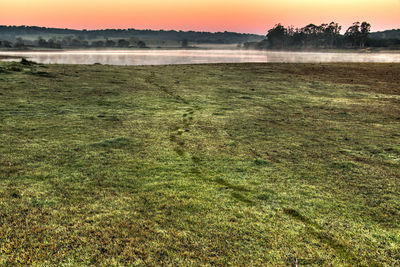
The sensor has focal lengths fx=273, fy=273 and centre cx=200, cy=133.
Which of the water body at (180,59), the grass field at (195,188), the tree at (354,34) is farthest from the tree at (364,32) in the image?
the grass field at (195,188)

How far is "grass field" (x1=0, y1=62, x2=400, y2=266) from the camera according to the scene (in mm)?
4066

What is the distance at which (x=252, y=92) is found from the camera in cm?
2058

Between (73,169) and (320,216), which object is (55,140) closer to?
(73,169)

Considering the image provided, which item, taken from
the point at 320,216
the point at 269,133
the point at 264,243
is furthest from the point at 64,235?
the point at 269,133

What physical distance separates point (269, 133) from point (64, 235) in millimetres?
7888

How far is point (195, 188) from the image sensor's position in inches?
232

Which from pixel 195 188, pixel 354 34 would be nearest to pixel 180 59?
pixel 195 188

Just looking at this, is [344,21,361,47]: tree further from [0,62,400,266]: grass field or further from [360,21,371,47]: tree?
[0,62,400,266]: grass field

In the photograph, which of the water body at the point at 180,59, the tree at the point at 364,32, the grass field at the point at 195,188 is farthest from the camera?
the tree at the point at 364,32

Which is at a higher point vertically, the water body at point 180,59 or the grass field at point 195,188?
the water body at point 180,59

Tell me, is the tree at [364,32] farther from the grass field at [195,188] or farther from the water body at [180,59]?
the grass field at [195,188]

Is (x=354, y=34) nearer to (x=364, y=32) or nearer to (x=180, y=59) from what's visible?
(x=364, y=32)

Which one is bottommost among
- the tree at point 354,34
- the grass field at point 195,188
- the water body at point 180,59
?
the grass field at point 195,188

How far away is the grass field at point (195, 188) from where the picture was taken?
4.07 meters
